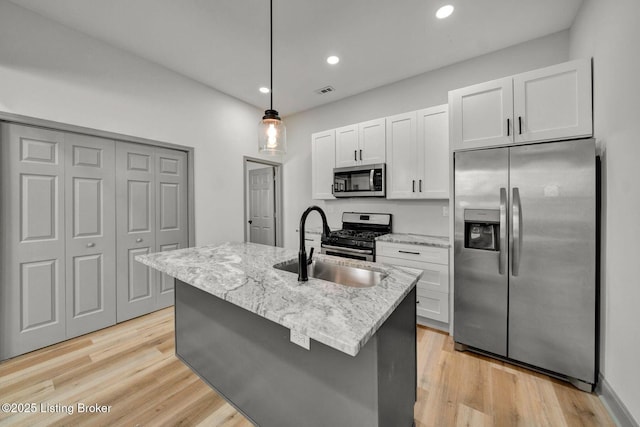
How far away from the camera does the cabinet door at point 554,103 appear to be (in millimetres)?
1896

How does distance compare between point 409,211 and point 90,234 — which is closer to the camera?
point 90,234

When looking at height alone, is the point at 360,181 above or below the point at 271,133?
below

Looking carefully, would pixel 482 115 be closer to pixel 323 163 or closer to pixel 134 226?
pixel 323 163

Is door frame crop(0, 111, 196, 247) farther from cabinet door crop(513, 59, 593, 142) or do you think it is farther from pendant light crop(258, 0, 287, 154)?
cabinet door crop(513, 59, 593, 142)

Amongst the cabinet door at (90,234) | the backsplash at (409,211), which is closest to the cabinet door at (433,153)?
the backsplash at (409,211)

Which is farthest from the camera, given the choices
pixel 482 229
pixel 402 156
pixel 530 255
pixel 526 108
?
pixel 402 156

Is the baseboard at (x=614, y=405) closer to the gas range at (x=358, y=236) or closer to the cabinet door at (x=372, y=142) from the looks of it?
the gas range at (x=358, y=236)

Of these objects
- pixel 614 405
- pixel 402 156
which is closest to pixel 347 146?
pixel 402 156

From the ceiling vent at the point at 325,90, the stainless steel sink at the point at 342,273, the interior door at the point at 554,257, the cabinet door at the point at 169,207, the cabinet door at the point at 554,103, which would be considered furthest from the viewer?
the ceiling vent at the point at 325,90

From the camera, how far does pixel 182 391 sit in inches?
72.1

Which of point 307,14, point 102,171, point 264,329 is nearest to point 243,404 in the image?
point 264,329

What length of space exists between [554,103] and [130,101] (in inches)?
157

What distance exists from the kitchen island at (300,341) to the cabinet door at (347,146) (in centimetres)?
201

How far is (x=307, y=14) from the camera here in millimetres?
2230
